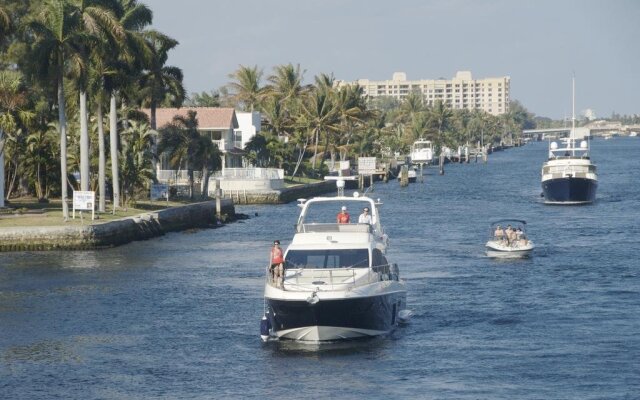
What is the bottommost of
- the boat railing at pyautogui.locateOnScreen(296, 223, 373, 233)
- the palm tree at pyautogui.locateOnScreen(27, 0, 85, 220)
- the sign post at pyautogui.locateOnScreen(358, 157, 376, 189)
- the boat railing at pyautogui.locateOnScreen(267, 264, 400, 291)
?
the boat railing at pyautogui.locateOnScreen(267, 264, 400, 291)

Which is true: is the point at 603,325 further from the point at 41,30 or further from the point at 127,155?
the point at 127,155

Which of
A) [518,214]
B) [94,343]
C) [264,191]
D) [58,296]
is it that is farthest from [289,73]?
[94,343]

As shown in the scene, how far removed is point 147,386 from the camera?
33.5 metres

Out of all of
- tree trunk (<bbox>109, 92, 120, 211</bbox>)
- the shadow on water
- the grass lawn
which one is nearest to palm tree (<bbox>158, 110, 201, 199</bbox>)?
the grass lawn

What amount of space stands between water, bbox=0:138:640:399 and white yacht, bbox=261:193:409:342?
2.06 feet

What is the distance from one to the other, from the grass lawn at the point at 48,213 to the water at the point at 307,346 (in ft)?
13.1

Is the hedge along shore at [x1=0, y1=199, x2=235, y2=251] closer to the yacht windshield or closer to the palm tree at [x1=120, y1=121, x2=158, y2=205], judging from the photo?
the palm tree at [x1=120, y1=121, x2=158, y2=205]

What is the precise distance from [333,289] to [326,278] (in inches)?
56.7

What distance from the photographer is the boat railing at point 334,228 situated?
134ft

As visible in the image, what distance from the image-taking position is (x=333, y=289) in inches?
1417

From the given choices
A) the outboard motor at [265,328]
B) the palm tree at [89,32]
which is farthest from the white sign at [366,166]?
the outboard motor at [265,328]

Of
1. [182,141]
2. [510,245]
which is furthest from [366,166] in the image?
[510,245]

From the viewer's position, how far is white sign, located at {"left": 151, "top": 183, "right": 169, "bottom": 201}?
3560 inches

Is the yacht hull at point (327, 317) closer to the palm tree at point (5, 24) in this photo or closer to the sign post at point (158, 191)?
the palm tree at point (5, 24)
